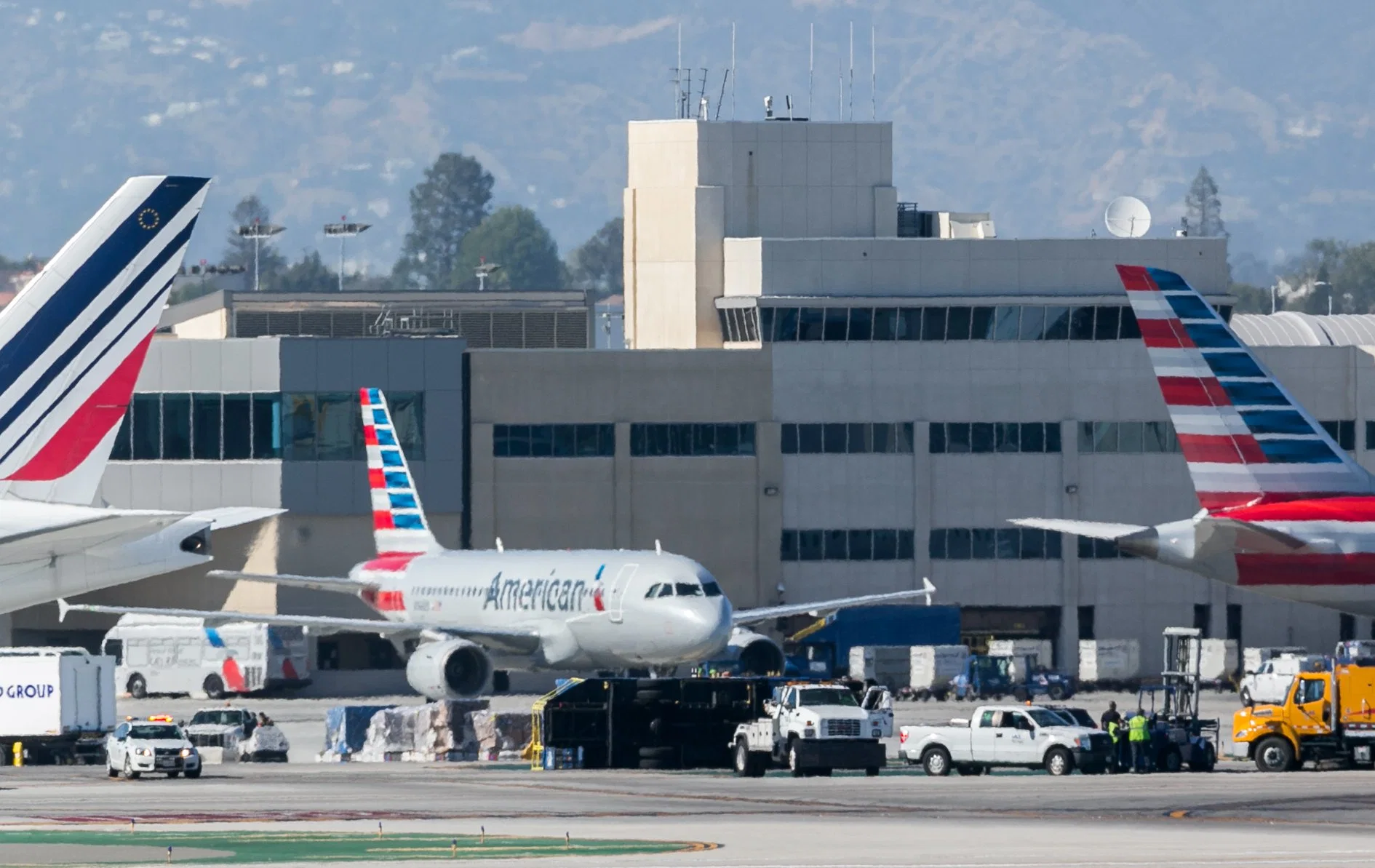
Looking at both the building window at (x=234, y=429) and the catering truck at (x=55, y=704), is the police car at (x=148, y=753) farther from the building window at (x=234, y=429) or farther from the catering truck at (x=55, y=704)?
the building window at (x=234, y=429)

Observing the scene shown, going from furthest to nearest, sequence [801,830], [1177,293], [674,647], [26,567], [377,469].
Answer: [377,469] < [674,647] < [1177,293] < [801,830] < [26,567]

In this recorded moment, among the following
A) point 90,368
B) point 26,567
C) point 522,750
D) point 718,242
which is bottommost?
point 522,750

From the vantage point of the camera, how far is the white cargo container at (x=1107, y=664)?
10350 centimetres

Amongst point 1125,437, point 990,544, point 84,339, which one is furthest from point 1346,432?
point 84,339

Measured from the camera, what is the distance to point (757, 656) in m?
78.1

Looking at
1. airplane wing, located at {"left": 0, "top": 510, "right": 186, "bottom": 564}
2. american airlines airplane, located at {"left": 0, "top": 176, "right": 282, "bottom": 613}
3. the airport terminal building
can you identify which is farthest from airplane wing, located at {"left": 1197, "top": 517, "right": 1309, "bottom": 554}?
the airport terminal building

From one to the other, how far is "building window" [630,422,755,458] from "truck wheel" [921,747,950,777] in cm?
4998

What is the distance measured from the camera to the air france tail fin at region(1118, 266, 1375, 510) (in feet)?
202

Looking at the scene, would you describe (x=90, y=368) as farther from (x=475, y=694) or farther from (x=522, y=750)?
(x=475, y=694)

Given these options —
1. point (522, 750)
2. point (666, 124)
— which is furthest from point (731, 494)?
point (522, 750)

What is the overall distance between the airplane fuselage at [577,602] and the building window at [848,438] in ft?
76.1

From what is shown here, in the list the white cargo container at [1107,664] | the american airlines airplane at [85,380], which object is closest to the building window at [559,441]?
the white cargo container at [1107,664]

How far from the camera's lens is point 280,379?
102 metres

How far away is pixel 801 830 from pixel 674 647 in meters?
31.8
